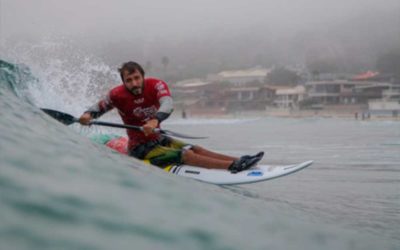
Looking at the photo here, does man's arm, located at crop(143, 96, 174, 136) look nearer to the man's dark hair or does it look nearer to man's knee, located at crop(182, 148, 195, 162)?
the man's dark hair

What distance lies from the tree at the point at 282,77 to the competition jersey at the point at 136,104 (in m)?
94.7

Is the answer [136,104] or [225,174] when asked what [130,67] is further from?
[225,174]

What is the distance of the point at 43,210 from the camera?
176cm

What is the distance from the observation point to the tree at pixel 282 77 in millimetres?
100625

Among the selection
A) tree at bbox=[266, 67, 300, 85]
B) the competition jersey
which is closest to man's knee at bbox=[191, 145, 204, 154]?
the competition jersey

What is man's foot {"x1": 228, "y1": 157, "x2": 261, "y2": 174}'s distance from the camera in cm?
623

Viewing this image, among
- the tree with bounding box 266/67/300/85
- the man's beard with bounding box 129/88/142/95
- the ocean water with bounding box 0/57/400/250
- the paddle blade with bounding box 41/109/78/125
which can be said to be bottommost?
the ocean water with bounding box 0/57/400/250

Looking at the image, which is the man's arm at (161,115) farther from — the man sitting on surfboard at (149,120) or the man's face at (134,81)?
the man's face at (134,81)

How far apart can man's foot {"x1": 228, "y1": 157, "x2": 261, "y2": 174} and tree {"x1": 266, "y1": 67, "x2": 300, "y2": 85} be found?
94590 mm

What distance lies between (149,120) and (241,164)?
3.65ft

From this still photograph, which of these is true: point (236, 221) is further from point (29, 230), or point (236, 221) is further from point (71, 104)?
point (71, 104)

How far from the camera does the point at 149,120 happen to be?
20.6 ft

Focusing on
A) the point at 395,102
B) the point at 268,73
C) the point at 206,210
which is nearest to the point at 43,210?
the point at 206,210

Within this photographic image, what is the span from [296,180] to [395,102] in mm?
58941
